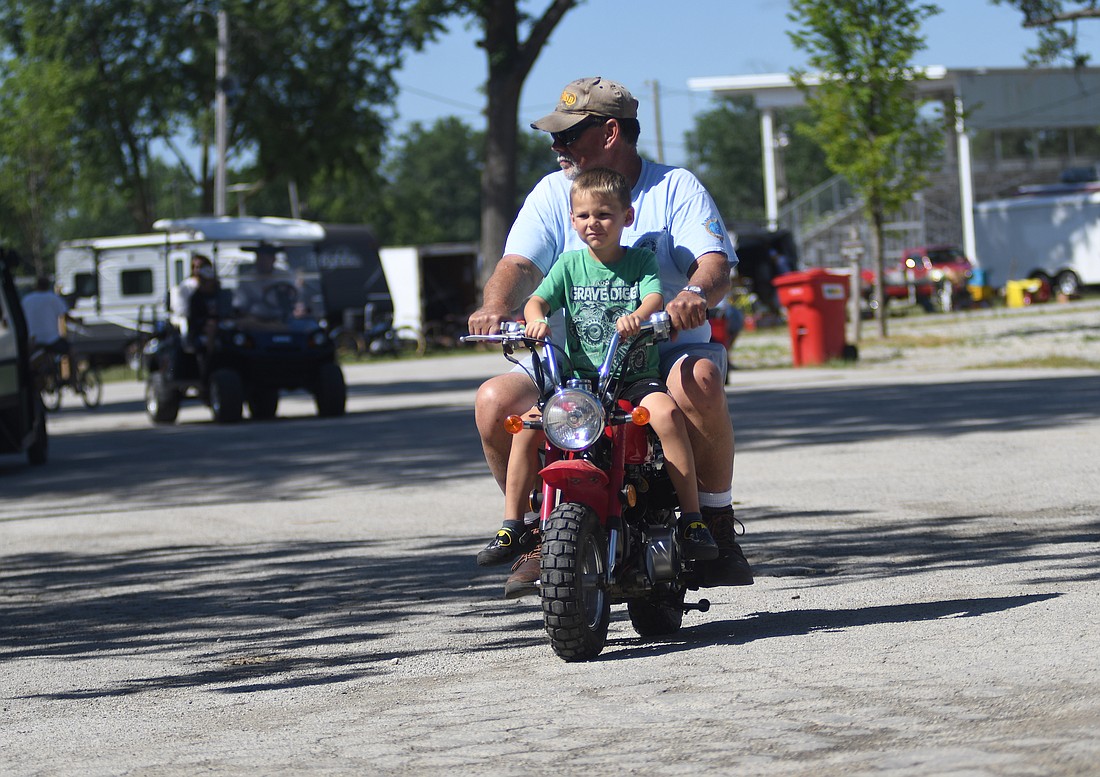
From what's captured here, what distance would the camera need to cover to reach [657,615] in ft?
19.2

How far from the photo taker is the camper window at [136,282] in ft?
125

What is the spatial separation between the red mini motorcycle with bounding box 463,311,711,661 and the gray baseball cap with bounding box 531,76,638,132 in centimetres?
80

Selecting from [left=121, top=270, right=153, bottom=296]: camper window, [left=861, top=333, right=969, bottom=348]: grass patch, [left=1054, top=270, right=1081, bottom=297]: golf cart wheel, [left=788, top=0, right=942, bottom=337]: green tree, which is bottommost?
[left=861, top=333, right=969, bottom=348]: grass patch

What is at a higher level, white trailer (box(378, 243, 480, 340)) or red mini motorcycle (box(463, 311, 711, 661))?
white trailer (box(378, 243, 480, 340))

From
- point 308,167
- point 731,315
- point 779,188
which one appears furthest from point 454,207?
point 731,315

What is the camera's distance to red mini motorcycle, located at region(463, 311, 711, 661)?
5.30 m

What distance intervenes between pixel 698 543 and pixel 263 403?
15.5m

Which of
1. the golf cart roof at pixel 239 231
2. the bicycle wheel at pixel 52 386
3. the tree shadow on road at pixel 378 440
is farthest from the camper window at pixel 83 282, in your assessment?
the tree shadow on road at pixel 378 440

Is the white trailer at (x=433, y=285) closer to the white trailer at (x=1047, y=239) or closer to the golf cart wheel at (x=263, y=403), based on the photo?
the white trailer at (x=1047, y=239)

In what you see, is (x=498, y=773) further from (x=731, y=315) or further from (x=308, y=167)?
(x=308, y=167)

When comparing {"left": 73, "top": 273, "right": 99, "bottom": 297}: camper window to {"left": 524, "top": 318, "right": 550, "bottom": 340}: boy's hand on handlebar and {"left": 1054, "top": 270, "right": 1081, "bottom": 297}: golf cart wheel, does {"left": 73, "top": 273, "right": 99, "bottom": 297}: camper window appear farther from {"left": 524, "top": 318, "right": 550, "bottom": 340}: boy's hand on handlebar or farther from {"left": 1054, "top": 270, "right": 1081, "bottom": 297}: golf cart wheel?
{"left": 524, "top": 318, "right": 550, "bottom": 340}: boy's hand on handlebar

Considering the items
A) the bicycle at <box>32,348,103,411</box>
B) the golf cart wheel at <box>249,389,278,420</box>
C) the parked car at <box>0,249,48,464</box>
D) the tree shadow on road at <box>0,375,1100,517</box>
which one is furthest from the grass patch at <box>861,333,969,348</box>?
the parked car at <box>0,249,48,464</box>

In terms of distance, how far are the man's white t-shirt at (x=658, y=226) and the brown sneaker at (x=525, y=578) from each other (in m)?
0.95

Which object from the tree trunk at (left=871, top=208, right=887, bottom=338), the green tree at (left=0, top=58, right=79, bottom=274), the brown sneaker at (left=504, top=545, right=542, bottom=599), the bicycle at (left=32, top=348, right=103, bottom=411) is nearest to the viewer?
the brown sneaker at (left=504, top=545, right=542, bottom=599)
